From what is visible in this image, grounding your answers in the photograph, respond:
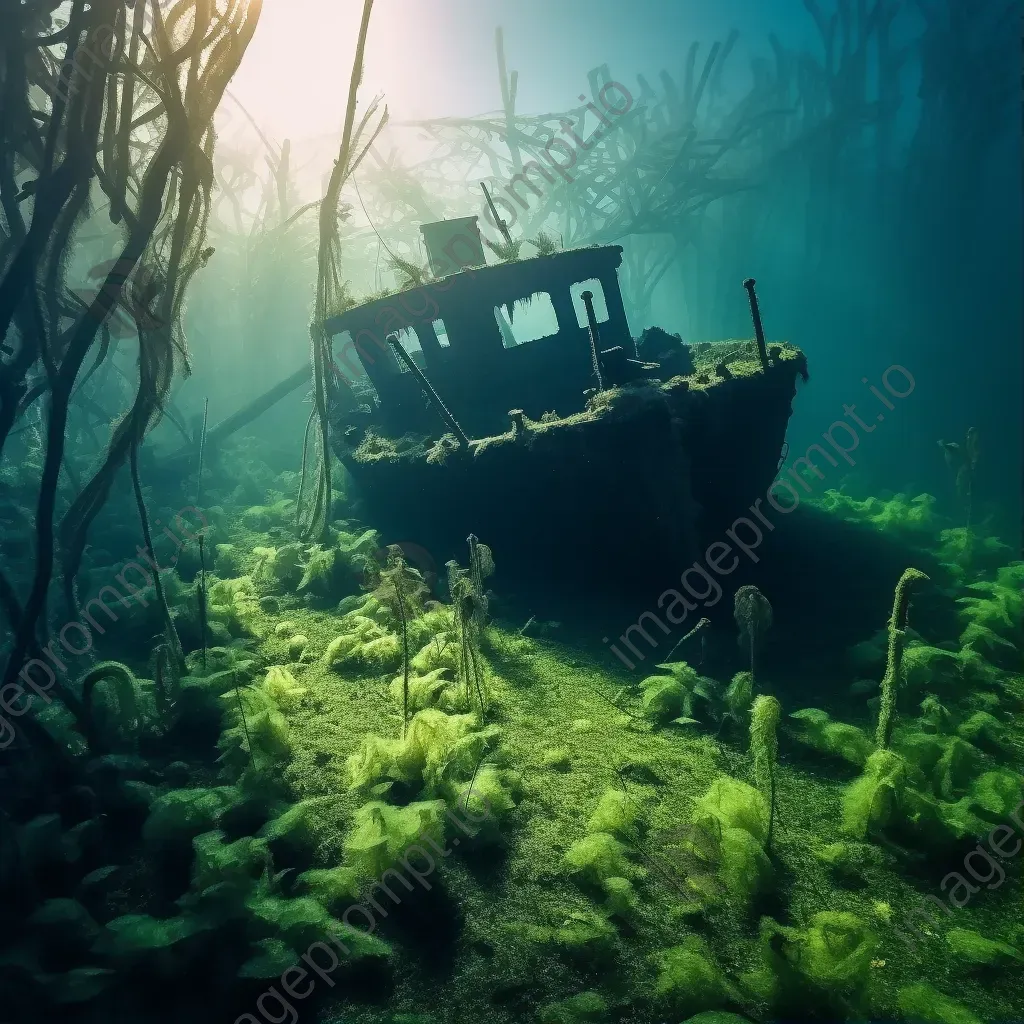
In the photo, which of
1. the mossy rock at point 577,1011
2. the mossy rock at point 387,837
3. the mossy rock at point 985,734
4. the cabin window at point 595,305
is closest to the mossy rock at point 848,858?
the mossy rock at point 577,1011

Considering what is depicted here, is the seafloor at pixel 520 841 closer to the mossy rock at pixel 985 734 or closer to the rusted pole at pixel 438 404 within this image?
the mossy rock at pixel 985 734

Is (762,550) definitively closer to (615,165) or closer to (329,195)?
(329,195)

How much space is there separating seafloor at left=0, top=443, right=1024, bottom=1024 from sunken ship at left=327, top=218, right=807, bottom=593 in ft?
6.50

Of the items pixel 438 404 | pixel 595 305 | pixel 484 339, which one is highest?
pixel 595 305

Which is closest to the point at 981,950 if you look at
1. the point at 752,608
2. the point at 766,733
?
the point at 766,733

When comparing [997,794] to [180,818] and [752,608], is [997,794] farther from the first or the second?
[180,818]

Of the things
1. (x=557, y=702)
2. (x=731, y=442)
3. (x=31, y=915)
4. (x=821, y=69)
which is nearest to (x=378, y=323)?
(x=731, y=442)

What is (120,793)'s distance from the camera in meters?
4.76

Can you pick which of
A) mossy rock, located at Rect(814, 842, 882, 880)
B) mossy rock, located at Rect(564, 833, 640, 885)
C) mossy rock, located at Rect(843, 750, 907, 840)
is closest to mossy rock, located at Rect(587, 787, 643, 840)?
mossy rock, located at Rect(564, 833, 640, 885)

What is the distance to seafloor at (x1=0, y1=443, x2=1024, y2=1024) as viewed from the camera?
3.12m

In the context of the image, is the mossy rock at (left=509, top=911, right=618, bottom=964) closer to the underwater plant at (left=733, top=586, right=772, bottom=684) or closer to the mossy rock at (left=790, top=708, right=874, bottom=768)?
the underwater plant at (left=733, top=586, right=772, bottom=684)

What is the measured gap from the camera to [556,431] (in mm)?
7992

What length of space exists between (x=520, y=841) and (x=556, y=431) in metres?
5.23

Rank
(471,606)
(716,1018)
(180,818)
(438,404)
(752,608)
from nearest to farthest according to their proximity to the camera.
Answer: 1. (716,1018)
2. (180,818)
3. (752,608)
4. (471,606)
5. (438,404)
